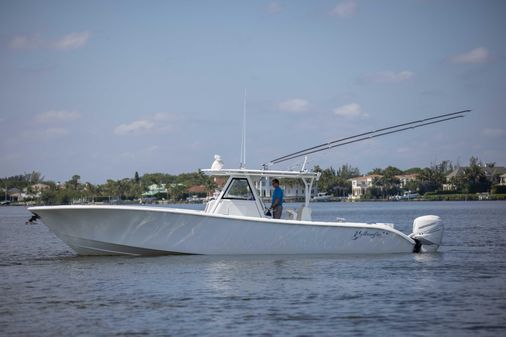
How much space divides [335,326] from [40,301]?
626 centimetres

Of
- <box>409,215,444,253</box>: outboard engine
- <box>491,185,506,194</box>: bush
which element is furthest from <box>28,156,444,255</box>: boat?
<box>491,185,506,194</box>: bush

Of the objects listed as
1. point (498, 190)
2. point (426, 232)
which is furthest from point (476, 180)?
point (426, 232)

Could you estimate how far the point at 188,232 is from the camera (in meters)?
22.4

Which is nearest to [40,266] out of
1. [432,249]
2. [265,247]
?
[265,247]

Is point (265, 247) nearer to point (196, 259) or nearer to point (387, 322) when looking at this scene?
point (196, 259)

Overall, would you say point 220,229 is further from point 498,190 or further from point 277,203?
point 498,190

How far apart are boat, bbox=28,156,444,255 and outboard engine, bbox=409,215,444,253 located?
3.58 ft

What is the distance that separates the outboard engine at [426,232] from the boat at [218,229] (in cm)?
109

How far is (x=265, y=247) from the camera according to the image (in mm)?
22531

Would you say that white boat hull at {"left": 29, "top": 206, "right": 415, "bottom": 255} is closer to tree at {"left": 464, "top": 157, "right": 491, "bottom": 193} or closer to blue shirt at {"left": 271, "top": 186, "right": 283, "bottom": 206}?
blue shirt at {"left": 271, "top": 186, "right": 283, "bottom": 206}

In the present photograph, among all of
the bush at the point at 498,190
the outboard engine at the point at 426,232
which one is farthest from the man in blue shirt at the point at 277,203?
the bush at the point at 498,190

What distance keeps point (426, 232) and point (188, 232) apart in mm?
7083

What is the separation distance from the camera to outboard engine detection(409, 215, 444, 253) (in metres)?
24.4

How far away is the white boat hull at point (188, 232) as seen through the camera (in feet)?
72.8
